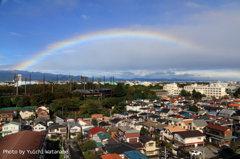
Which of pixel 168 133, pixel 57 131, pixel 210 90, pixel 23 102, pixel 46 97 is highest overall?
pixel 46 97

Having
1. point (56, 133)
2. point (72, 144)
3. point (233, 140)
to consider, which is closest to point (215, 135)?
point (233, 140)

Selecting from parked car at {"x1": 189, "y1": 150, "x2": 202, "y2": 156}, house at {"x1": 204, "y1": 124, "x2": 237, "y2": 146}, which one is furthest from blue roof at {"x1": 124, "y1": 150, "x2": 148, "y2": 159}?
house at {"x1": 204, "y1": 124, "x2": 237, "y2": 146}

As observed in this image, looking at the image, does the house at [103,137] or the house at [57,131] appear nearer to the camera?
the house at [103,137]

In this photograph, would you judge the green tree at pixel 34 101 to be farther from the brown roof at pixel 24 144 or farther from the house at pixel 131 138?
the house at pixel 131 138

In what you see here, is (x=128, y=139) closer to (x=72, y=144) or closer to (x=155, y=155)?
(x=155, y=155)

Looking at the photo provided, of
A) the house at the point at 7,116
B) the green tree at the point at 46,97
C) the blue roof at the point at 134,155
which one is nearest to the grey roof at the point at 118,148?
the blue roof at the point at 134,155

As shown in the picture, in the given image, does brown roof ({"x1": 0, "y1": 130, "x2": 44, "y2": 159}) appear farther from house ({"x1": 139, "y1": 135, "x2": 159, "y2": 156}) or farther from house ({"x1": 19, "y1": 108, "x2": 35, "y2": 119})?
house ({"x1": 19, "y1": 108, "x2": 35, "y2": 119})

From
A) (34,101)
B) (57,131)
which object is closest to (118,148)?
(57,131)

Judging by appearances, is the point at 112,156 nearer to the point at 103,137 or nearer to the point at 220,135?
the point at 103,137
